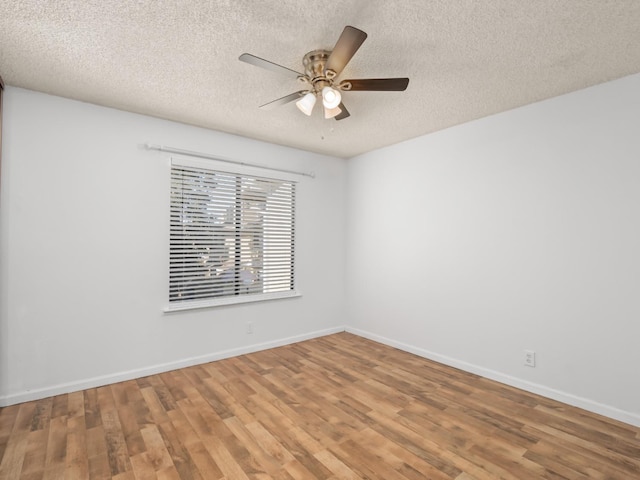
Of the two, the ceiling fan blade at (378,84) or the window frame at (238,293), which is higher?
the ceiling fan blade at (378,84)

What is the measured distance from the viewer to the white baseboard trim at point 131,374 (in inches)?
104

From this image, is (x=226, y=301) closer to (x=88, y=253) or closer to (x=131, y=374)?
(x=131, y=374)

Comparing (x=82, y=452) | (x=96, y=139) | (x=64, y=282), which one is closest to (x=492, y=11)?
(x=96, y=139)

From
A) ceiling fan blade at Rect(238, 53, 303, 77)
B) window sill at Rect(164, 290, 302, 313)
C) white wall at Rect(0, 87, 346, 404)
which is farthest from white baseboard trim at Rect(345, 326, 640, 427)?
ceiling fan blade at Rect(238, 53, 303, 77)

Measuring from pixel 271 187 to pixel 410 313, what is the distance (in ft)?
7.73

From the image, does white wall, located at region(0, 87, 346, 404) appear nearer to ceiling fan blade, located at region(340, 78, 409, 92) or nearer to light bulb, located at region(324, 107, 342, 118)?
light bulb, located at region(324, 107, 342, 118)

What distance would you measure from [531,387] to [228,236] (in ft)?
11.0

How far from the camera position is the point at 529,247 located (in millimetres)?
2902

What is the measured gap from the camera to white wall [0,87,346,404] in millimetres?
2637

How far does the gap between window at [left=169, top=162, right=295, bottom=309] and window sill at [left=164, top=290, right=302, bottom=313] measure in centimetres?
1

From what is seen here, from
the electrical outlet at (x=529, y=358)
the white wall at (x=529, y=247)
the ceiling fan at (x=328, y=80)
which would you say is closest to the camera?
the ceiling fan at (x=328, y=80)

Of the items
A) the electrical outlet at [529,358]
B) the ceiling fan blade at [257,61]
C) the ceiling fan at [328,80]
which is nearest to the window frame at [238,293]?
the ceiling fan at [328,80]

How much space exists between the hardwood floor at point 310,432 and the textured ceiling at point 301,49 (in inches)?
102

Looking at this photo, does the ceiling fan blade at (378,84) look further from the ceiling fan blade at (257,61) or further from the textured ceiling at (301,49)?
the ceiling fan blade at (257,61)
